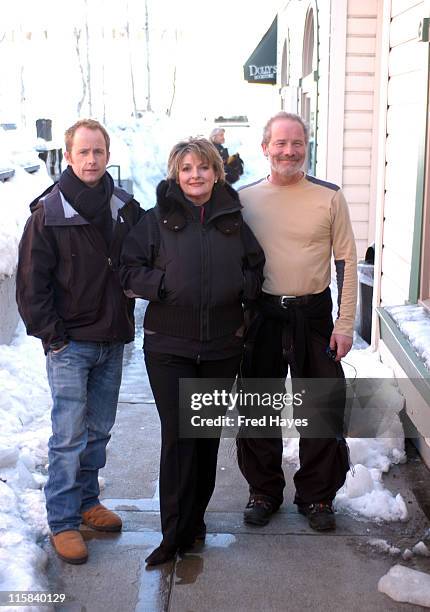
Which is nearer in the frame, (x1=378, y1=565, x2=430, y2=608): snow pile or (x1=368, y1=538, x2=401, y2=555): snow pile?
(x1=378, y1=565, x2=430, y2=608): snow pile

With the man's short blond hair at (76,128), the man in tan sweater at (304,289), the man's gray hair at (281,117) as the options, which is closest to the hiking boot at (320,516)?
the man in tan sweater at (304,289)

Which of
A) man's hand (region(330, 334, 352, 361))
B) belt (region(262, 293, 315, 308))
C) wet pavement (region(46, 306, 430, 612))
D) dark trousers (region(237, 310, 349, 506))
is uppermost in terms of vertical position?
belt (region(262, 293, 315, 308))

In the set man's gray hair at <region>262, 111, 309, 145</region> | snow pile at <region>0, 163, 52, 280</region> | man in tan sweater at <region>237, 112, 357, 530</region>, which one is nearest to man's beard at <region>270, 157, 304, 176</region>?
man in tan sweater at <region>237, 112, 357, 530</region>

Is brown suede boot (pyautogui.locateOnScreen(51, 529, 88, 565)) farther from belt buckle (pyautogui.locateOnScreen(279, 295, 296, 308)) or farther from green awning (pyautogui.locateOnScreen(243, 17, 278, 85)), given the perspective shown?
green awning (pyautogui.locateOnScreen(243, 17, 278, 85))

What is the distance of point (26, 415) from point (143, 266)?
2307 millimetres

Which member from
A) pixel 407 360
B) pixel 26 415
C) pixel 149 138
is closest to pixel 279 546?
pixel 407 360

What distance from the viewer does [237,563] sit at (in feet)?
11.8

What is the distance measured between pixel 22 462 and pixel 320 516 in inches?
66.6

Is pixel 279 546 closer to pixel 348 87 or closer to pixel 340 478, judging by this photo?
pixel 340 478

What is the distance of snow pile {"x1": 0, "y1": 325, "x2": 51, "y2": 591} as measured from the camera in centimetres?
336

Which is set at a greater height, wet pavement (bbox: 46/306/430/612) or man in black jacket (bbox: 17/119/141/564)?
man in black jacket (bbox: 17/119/141/564)

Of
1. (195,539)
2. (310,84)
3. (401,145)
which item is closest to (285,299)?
(195,539)

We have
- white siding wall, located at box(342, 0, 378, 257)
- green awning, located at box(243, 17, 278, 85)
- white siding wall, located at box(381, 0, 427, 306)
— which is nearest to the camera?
white siding wall, located at box(381, 0, 427, 306)

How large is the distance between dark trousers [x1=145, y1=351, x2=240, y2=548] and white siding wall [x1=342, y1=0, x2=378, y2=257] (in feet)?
20.8
